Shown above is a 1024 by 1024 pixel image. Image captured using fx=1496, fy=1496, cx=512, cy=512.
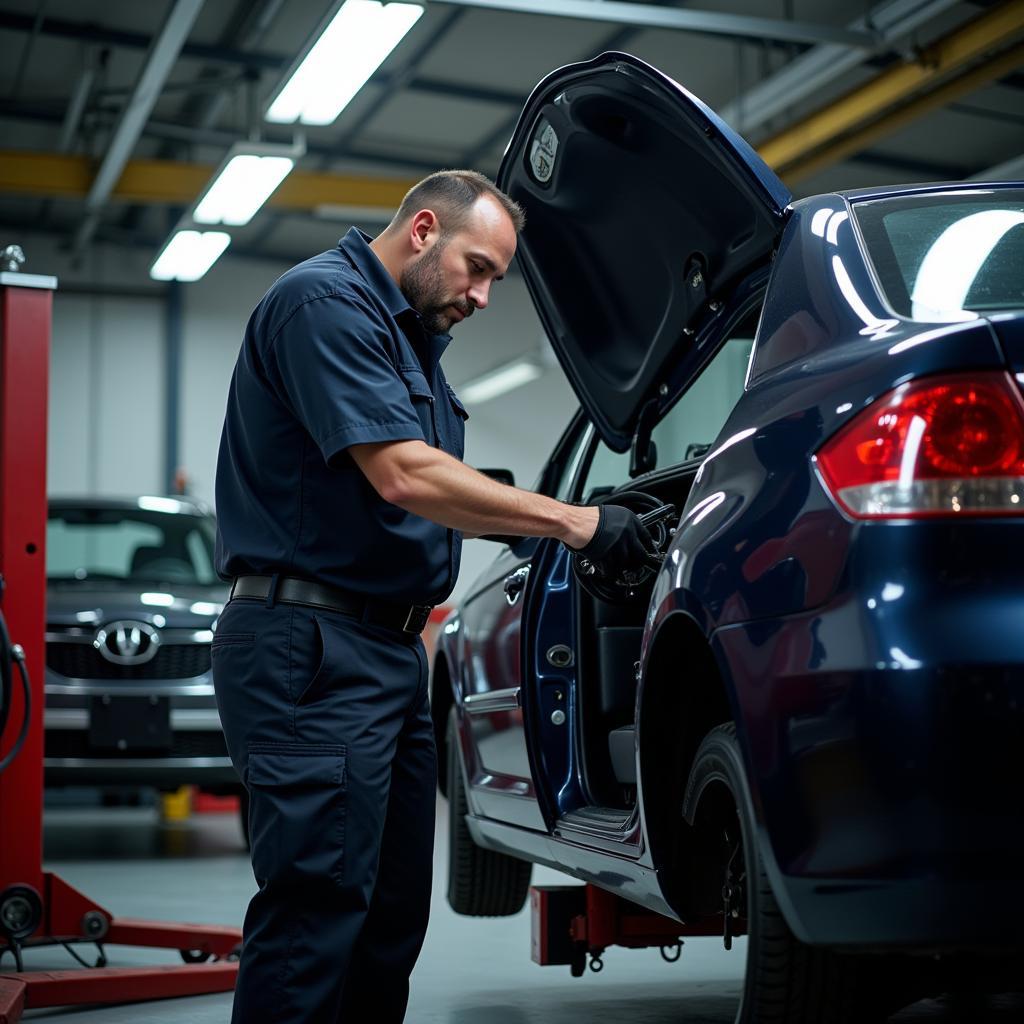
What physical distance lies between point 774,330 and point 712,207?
1.86ft

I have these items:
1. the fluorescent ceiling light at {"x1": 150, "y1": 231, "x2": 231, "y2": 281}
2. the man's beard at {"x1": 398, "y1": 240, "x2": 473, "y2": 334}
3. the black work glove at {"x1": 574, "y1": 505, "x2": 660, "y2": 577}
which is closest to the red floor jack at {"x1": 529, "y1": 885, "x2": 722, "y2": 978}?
the black work glove at {"x1": 574, "y1": 505, "x2": 660, "y2": 577}

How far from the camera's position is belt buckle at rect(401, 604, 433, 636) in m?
2.55

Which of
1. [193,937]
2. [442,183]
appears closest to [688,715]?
[442,183]

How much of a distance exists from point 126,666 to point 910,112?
530 centimetres

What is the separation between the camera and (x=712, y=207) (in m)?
2.65

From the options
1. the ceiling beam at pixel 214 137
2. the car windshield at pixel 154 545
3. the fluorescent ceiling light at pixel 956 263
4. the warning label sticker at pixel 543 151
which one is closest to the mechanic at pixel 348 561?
the warning label sticker at pixel 543 151

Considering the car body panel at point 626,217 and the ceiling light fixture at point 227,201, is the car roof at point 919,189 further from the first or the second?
the ceiling light fixture at point 227,201

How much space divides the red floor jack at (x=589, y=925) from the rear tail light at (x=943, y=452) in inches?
65.5

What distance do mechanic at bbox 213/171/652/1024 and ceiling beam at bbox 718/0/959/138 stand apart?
17.9 ft

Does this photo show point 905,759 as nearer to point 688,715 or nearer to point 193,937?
point 688,715

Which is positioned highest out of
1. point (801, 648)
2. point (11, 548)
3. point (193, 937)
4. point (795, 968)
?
point (11, 548)

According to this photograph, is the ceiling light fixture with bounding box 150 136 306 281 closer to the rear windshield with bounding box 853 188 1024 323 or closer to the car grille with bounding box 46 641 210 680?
the car grille with bounding box 46 641 210 680

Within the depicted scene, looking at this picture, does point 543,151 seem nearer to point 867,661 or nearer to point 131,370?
point 867,661

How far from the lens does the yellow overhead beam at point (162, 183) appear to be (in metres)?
10.3
